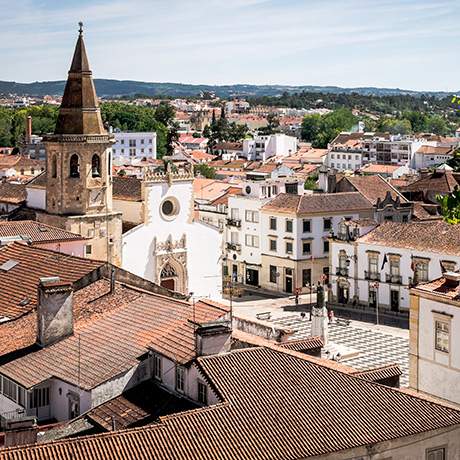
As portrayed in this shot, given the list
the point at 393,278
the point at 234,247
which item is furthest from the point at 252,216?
the point at 393,278

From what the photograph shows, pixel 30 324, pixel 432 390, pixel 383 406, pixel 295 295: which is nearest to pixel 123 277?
pixel 30 324

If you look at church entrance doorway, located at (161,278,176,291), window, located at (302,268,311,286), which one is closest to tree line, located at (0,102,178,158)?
window, located at (302,268,311,286)

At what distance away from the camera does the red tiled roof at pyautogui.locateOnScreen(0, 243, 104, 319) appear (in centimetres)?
3156

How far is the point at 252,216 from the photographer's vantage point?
227 ft

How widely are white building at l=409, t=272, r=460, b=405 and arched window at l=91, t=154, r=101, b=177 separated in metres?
24.8

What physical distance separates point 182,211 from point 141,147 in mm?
102554

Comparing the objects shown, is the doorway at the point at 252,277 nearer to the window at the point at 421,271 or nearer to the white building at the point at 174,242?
the white building at the point at 174,242

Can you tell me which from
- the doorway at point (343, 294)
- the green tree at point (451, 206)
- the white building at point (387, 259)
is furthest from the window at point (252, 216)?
the green tree at point (451, 206)

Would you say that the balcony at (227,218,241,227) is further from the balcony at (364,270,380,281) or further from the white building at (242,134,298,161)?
the white building at (242,134,298,161)

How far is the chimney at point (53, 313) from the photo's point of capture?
2722cm

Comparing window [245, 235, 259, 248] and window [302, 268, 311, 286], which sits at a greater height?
window [245, 235, 259, 248]

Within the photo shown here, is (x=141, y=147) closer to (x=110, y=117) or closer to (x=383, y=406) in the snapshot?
(x=110, y=117)

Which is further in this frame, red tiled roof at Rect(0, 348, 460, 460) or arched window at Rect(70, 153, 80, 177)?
arched window at Rect(70, 153, 80, 177)

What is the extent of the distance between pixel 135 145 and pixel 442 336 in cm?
13020
